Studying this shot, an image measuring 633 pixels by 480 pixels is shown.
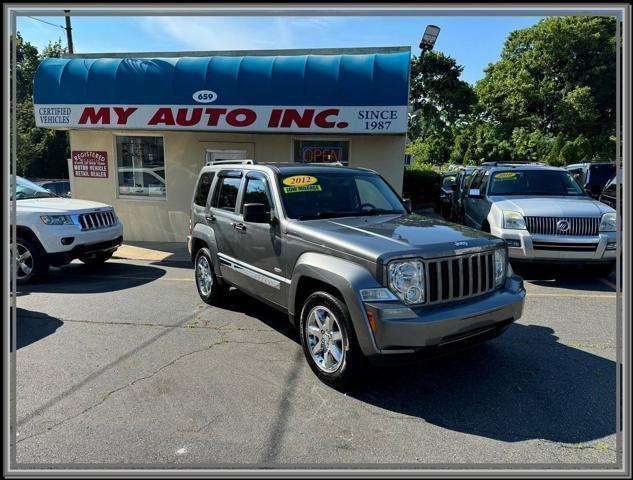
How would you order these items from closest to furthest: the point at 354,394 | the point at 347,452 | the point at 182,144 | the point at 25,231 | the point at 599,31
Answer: the point at 347,452, the point at 354,394, the point at 25,231, the point at 182,144, the point at 599,31

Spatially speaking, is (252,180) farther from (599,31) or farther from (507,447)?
(599,31)

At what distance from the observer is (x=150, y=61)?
35.4 feet

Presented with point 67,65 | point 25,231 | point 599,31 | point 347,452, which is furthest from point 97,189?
point 599,31

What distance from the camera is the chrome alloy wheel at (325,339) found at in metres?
3.71

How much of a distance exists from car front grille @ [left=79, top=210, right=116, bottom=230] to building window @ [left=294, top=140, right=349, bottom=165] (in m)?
4.92

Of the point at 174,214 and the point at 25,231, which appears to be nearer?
the point at 25,231

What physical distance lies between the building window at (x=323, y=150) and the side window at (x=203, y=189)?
16.9 ft

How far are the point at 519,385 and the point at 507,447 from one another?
0.99 m

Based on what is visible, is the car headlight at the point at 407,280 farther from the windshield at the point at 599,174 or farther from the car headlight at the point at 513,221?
the windshield at the point at 599,174

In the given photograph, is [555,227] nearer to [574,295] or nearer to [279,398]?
[574,295]

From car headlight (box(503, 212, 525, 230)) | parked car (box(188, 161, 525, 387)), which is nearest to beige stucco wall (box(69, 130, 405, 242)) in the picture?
car headlight (box(503, 212, 525, 230))

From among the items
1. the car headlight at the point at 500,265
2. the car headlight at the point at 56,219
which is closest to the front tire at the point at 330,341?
the car headlight at the point at 500,265

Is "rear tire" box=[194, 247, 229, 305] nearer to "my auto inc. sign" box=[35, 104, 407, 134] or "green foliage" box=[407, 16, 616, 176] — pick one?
"my auto inc. sign" box=[35, 104, 407, 134]

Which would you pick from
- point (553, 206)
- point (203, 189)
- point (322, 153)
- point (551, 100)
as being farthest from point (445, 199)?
point (551, 100)
